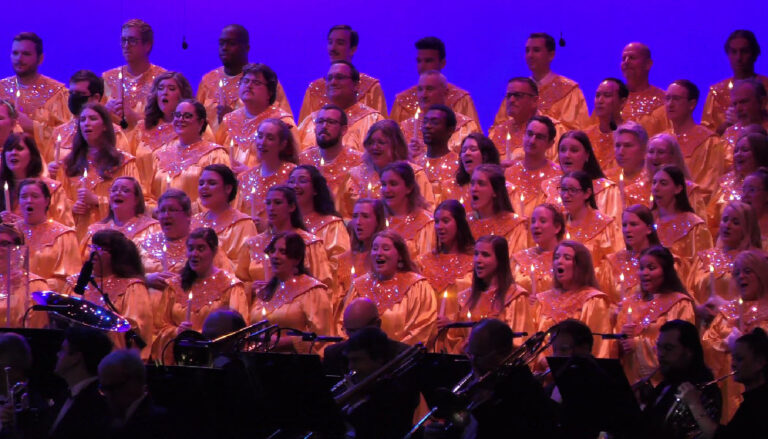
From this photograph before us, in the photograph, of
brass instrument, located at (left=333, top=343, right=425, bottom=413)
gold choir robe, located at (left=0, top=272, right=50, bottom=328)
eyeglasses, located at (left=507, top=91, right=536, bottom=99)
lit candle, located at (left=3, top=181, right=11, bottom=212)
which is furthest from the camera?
eyeglasses, located at (left=507, top=91, right=536, bottom=99)

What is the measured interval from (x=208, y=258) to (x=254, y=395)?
1.97m

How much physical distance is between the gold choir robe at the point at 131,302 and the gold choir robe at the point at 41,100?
2.21 metres

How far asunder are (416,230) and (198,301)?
4.17ft

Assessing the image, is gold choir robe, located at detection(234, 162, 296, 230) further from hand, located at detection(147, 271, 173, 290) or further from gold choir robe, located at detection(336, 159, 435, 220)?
hand, located at detection(147, 271, 173, 290)

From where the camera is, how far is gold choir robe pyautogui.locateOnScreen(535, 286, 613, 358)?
261 inches

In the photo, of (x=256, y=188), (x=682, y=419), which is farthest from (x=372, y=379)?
(x=256, y=188)

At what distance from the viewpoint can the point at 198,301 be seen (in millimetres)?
6984

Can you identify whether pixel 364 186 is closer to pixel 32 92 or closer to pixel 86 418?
pixel 32 92

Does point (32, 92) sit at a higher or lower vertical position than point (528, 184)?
higher

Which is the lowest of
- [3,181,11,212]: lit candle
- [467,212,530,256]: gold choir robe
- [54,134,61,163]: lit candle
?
[467,212,530,256]: gold choir robe

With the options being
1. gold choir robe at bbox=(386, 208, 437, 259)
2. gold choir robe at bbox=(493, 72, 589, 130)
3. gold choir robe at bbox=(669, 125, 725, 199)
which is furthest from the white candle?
gold choir robe at bbox=(669, 125, 725, 199)

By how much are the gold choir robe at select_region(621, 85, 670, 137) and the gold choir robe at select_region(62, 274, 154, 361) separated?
3325 mm

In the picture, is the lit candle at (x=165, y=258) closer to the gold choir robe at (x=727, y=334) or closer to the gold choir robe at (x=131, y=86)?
the gold choir robe at (x=131, y=86)

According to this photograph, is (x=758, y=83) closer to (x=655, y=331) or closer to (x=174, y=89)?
(x=655, y=331)
